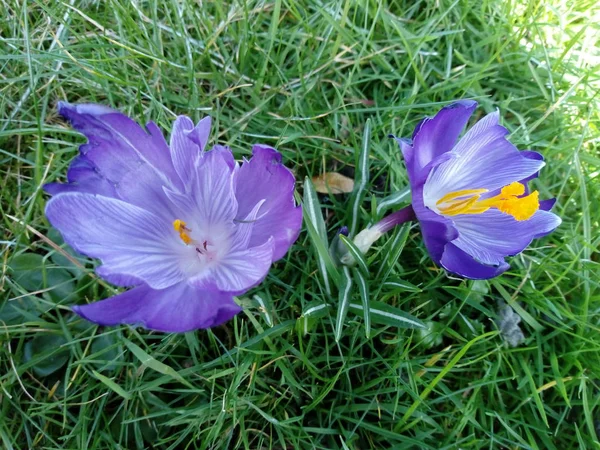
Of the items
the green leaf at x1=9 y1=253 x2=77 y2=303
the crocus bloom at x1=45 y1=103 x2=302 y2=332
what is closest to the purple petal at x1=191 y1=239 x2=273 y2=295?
the crocus bloom at x1=45 y1=103 x2=302 y2=332

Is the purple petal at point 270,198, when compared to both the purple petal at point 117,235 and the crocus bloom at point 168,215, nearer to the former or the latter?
the crocus bloom at point 168,215

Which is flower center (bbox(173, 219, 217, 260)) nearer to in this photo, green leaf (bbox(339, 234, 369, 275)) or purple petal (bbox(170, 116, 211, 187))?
purple petal (bbox(170, 116, 211, 187))

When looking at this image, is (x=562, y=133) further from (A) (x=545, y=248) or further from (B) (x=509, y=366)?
(B) (x=509, y=366)

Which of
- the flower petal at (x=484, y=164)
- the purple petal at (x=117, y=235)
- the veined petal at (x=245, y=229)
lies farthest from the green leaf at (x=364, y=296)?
the purple petal at (x=117, y=235)

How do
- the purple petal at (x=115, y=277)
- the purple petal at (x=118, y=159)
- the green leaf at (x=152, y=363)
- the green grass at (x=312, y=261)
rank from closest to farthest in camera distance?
the purple petal at (x=115, y=277)
the purple petal at (x=118, y=159)
the green leaf at (x=152, y=363)
the green grass at (x=312, y=261)

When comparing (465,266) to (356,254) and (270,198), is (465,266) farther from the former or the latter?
(270,198)

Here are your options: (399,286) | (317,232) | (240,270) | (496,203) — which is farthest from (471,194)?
(240,270)

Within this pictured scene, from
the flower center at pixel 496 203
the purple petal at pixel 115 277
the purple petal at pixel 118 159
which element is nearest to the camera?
the purple petal at pixel 115 277
